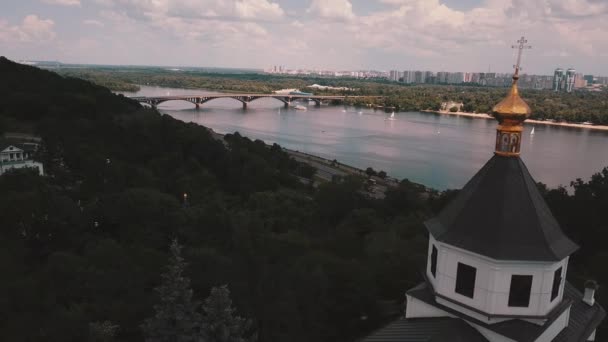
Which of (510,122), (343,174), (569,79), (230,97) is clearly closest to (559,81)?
(569,79)

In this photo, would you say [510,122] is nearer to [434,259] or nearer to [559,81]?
[434,259]

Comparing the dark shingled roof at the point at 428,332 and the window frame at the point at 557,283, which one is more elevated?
the window frame at the point at 557,283

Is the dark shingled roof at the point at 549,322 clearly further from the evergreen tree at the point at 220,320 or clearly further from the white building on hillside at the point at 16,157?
the white building on hillside at the point at 16,157

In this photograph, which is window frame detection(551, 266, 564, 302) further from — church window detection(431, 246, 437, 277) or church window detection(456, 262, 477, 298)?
church window detection(431, 246, 437, 277)

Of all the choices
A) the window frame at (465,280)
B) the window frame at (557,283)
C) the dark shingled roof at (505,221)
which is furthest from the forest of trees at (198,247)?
the window frame at (557,283)

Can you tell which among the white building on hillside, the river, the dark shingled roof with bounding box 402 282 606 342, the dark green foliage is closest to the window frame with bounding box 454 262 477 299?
the dark shingled roof with bounding box 402 282 606 342
